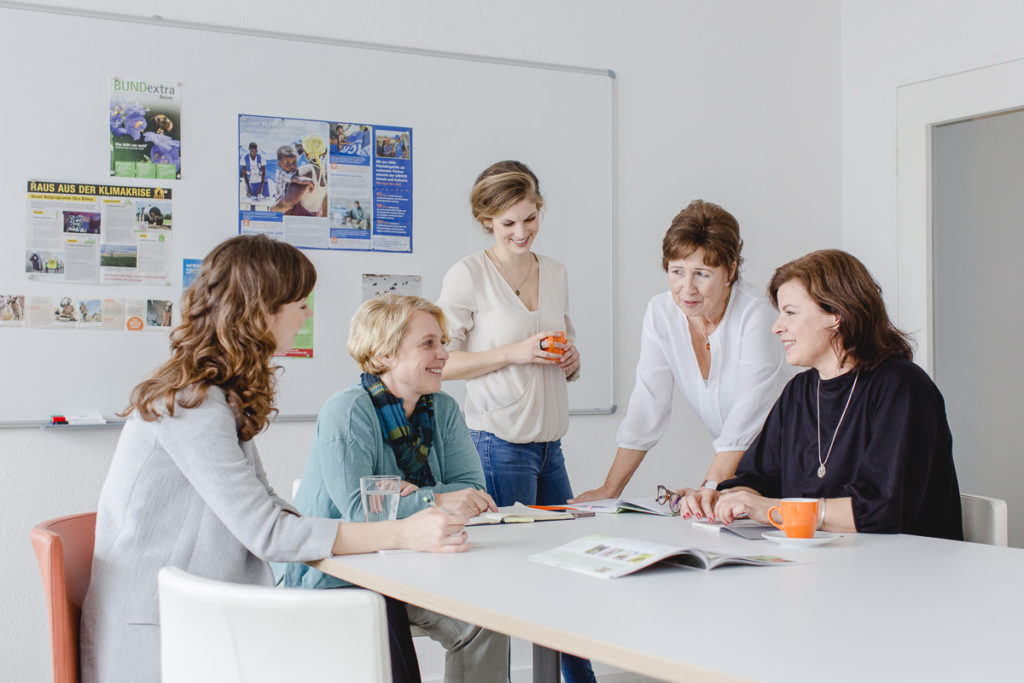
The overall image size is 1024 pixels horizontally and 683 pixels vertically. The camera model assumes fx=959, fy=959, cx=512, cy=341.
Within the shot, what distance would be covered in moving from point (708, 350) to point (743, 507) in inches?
29.9

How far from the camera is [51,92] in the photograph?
287 cm

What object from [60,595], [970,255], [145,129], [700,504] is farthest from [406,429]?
[970,255]

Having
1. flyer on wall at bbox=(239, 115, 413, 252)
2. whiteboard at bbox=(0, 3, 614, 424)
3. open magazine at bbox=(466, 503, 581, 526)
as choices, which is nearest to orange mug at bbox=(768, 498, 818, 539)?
open magazine at bbox=(466, 503, 581, 526)

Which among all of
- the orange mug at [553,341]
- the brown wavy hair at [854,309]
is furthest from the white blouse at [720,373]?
the brown wavy hair at [854,309]

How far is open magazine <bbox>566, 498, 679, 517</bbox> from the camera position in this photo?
2.10 metres

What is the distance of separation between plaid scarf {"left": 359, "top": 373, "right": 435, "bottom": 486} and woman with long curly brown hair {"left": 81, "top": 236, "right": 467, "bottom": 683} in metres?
0.41

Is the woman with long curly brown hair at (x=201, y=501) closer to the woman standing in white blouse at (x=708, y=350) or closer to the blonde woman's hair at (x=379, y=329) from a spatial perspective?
the blonde woman's hair at (x=379, y=329)

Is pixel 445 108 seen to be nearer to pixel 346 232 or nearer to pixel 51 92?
pixel 346 232

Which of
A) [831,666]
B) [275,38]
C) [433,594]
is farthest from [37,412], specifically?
[831,666]

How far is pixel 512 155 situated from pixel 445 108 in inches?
12.0

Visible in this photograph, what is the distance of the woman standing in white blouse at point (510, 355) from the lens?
262cm

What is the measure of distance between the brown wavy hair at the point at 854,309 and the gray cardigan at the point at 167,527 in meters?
1.16

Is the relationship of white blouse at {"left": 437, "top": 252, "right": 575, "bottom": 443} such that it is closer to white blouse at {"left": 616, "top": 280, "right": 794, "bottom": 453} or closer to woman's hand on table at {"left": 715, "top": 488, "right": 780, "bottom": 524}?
white blouse at {"left": 616, "top": 280, "right": 794, "bottom": 453}

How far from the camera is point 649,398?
2664 mm
